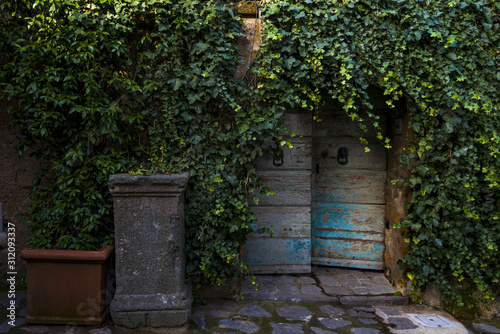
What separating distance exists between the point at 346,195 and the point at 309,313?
1434mm

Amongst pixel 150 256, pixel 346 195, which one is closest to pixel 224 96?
pixel 150 256

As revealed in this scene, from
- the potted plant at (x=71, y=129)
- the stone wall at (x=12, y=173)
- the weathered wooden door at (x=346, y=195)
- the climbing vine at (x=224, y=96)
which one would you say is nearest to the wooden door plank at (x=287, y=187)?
the weathered wooden door at (x=346, y=195)

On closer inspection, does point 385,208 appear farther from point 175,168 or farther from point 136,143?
point 136,143

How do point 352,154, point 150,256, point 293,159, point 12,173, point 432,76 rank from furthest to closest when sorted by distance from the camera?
1. point 352,154
2. point 293,159
3. point 12,173
4. point 432,76
5. point 150,256

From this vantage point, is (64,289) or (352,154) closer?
(64,289)

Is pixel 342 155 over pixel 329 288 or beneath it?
over

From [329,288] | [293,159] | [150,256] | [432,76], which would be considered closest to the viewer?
[150,256]

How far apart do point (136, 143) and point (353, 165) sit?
7.50ft

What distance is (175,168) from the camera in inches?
121

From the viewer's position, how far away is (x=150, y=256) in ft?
8.82

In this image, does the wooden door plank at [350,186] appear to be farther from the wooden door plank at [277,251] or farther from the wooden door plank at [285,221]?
the wooden door plank at [277,251]

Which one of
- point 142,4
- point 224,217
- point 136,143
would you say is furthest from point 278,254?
point 142,4

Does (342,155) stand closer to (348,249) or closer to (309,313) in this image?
(348,249)

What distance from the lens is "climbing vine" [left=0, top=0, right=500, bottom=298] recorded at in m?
2.96
